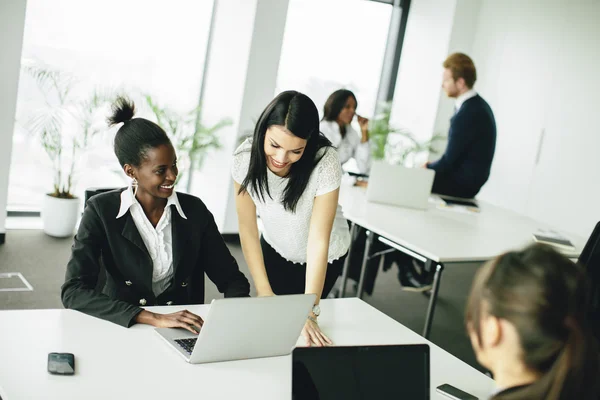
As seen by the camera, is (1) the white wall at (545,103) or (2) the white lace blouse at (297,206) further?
(1) the white wall at (545,103)

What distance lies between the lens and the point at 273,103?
2.41m

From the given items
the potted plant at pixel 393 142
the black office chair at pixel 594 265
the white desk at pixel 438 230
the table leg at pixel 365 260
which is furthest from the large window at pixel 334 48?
the black office chair at pixel 594 265

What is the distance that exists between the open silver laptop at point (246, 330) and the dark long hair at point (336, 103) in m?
3.24

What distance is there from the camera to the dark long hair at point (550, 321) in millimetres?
1128

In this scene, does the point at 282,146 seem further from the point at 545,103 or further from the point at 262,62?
the point at 545,103

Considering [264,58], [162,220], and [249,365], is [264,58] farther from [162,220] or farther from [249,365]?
[249,365]

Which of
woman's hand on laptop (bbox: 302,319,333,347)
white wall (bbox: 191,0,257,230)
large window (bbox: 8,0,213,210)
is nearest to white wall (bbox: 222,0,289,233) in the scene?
white wall (bbox: 191,0,257,230)

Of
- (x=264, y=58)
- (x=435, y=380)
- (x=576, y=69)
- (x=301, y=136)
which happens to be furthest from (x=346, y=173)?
(x=435, y=380)

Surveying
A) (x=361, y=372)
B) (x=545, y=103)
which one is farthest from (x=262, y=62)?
(x=361, y=372)

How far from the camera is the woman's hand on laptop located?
2.21 metres

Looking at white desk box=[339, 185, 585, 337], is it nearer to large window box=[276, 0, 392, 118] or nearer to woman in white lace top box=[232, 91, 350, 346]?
woman in white lace top box=[232, 91, 350, 346]

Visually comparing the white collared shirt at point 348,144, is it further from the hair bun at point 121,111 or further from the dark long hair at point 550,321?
the dark long hair at point 550,321

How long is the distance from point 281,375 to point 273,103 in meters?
0.96

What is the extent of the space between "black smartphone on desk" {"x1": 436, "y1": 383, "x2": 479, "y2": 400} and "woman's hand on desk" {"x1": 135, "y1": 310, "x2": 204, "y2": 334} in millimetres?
756
